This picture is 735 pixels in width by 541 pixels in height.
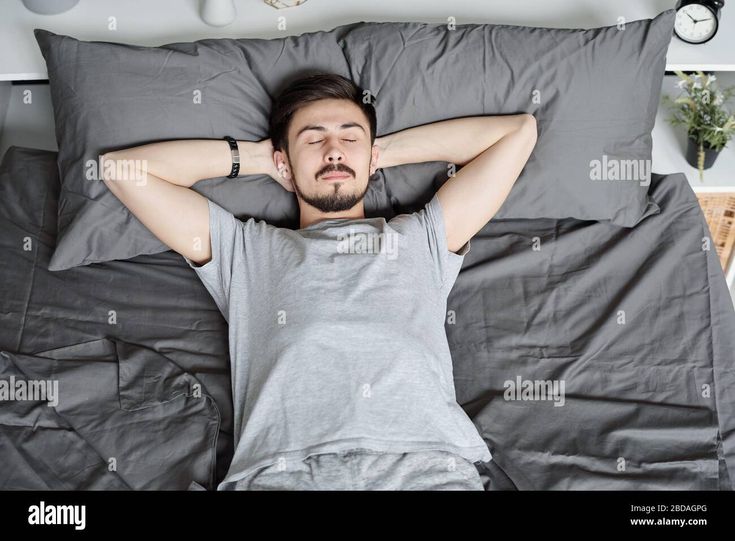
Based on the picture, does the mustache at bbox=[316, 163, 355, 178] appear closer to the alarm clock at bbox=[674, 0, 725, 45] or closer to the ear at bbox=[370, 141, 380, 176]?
the ear at bbox=[370, 141, 380, 176]

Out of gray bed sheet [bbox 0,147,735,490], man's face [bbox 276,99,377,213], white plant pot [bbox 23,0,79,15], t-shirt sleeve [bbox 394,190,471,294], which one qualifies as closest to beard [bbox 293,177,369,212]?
man's face [bbox 276,99,377,213]

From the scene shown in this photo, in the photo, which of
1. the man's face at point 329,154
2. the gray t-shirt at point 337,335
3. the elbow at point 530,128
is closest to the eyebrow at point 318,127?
the man's face at point 329,154

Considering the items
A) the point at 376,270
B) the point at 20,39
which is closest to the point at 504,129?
the point at 376,270

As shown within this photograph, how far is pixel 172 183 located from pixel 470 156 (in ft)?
2.24

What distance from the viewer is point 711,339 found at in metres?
1.92

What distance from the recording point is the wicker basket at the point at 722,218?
240cm

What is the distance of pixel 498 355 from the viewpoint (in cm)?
191

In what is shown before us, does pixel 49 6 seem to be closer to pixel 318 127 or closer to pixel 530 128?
pixel 318 127

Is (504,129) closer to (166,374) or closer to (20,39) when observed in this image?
(166,374)

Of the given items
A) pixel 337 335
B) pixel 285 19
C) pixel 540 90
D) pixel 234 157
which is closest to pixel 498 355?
pixel 337 335

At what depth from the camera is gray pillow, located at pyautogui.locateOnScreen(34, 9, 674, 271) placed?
197cm

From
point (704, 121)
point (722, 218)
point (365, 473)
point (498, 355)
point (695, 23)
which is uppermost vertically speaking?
point (695, 23)

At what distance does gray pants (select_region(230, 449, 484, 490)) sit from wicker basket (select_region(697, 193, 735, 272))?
1.22 m
